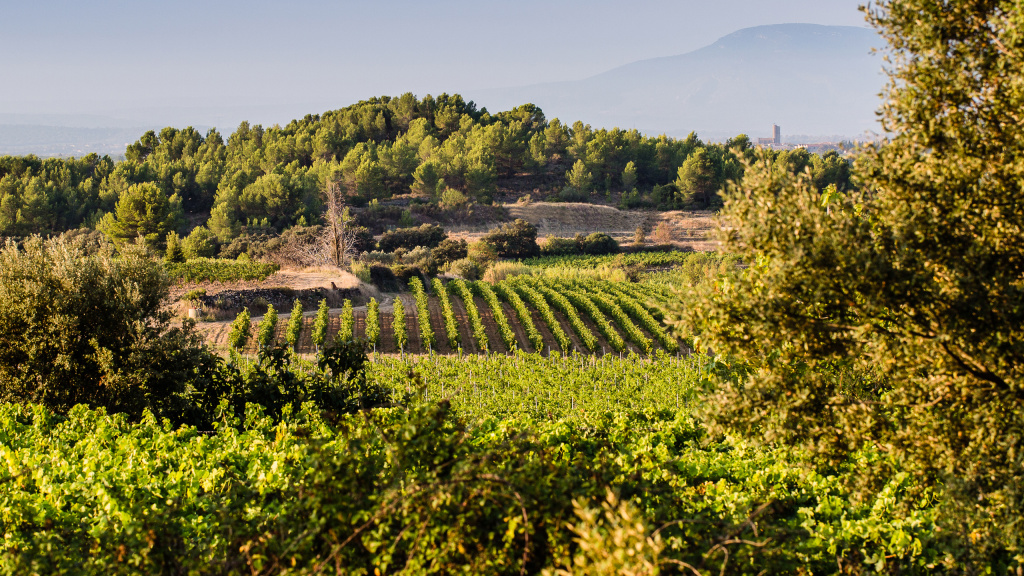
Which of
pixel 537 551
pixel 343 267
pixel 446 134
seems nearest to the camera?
pixel 537 551

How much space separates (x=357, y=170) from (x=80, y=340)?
166 ft

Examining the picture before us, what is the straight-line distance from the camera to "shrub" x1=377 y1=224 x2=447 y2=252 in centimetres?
4725

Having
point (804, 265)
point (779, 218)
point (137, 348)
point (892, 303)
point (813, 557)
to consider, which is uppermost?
point (779, 218)

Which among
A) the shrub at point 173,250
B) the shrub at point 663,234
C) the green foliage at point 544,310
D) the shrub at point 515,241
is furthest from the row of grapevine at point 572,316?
the shrub at point 663,234

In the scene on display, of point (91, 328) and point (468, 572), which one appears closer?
point (468, 572)

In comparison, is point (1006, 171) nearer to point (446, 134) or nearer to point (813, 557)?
point (813, 557)

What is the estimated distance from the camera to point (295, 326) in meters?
23.2

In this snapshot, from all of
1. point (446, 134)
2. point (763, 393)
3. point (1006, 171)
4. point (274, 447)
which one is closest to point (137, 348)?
point (274, 447)

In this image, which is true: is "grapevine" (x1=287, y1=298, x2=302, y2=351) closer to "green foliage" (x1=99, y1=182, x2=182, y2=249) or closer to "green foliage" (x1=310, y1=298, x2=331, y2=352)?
"green foliage" (x1=310, y1=298, x2=331, y2=352)

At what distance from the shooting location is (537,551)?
12.0ft

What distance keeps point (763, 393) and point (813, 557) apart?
1281 mm

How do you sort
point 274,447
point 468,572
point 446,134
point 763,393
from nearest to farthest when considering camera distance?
point 468,572 → point 763,393 → point 274,447 → point 446,134

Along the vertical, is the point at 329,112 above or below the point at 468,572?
above

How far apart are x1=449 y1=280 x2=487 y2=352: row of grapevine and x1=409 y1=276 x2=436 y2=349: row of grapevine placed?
5.28ft
